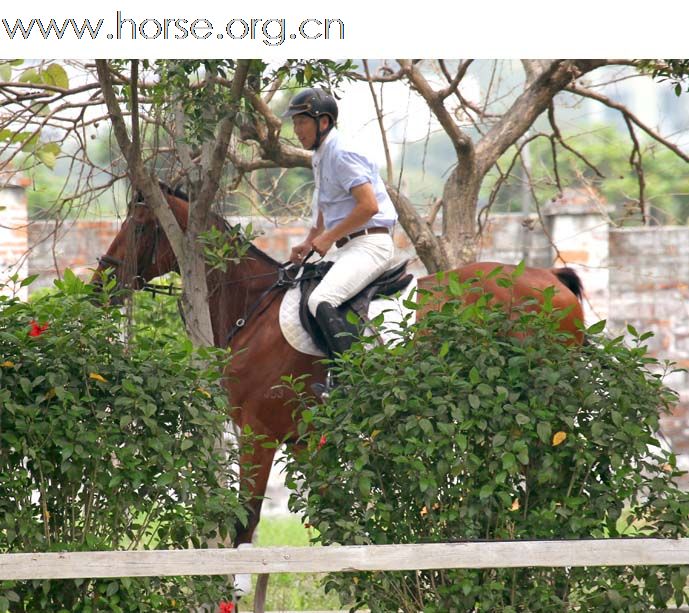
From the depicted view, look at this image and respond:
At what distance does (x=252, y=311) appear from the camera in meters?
6.30

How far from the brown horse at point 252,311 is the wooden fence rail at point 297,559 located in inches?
79.7

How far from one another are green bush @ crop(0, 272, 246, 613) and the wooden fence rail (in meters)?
0.16

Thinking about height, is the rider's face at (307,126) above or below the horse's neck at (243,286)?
above

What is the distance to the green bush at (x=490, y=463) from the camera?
3.99 metres

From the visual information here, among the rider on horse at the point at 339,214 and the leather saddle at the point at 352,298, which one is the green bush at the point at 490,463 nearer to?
the rider on horse at the point at 339,214

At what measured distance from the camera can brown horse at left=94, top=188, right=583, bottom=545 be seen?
19.9 feet

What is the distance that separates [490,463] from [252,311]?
258cm

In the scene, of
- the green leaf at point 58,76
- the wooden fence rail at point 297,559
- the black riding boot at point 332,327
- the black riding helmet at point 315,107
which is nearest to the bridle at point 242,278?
the black riding boot at point 332,327

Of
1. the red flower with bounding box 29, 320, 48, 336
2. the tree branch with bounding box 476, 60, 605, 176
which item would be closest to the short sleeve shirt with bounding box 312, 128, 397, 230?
the tree branch with bounding box 476, 60, 605, 176

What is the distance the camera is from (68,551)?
3.98 metres

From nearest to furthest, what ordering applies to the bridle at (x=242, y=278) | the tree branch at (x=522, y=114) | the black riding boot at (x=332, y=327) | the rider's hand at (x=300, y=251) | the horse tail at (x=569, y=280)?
the black riding boot at (x=332, y=327) < the bridle at (x=242, y=278) < the rider's hand at (x=300, y=251) < the horse tail at (x=569, y=280) < the tree branch at (x=522, y=114)
